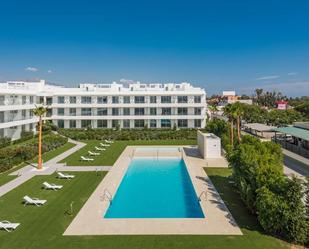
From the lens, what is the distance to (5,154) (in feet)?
88.4

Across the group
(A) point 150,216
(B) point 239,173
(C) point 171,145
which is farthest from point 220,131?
(A) point 150,216

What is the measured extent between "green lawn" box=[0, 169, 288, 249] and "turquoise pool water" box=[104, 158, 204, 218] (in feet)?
7.52

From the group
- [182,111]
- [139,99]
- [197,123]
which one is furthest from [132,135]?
[197,123]

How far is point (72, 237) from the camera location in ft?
43.9

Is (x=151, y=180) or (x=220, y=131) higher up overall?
(x=220, y=131)

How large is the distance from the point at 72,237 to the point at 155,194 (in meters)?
8.26

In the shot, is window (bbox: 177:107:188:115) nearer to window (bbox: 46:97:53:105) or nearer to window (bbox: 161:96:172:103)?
window (bbox: 161:96:172:103)

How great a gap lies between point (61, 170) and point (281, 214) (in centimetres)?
1985

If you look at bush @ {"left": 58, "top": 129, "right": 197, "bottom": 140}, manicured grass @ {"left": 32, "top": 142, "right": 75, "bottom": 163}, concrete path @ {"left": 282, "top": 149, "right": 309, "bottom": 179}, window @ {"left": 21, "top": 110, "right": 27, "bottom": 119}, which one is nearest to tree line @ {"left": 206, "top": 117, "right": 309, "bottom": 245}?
concrete path @ {"left": 282, "top": 149, "right": 309, "bottom": 179}

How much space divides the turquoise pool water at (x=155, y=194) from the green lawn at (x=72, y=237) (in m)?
2.29

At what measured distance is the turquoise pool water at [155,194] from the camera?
16.9 meters

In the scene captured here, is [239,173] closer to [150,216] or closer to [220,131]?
[150,216]

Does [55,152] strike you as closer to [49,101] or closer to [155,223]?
[49,101]

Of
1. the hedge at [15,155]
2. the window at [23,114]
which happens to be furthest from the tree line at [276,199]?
the window at [23,114]
